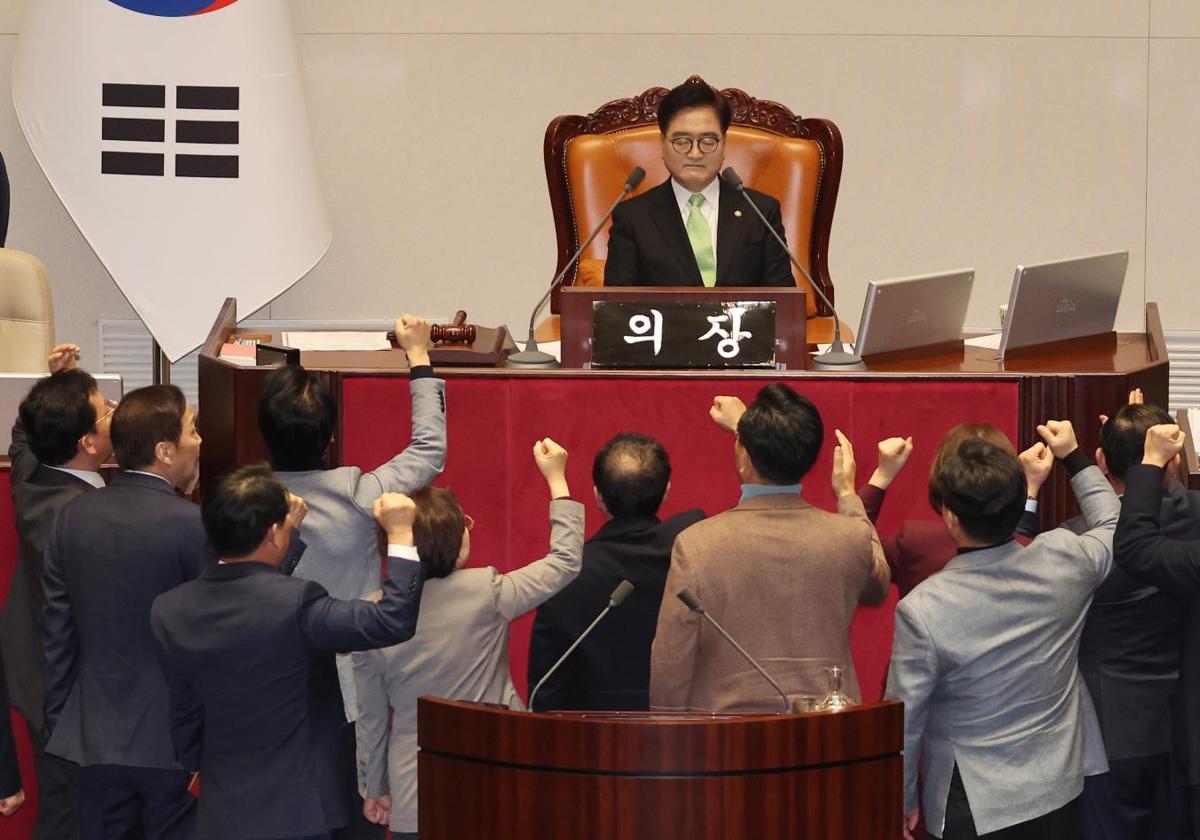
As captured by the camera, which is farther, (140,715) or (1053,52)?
(1053,52)

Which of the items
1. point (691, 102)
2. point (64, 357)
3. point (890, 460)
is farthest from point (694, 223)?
point (64, 357)

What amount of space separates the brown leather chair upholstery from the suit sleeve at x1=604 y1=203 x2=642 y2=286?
2.56 ft

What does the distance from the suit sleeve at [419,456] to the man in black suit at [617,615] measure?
41 centimetres

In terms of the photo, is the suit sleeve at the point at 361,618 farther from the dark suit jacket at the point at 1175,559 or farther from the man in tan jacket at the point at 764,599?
the dark suit jacket at the point at 1175,559

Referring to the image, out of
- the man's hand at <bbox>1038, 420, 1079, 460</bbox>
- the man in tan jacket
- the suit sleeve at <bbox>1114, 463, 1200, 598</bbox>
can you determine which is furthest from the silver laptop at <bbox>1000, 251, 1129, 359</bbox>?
the man in tan jacket

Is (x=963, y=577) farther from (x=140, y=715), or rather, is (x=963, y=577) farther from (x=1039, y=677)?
(x=140, y=715)

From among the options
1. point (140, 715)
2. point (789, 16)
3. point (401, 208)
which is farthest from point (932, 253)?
point (140, 715)

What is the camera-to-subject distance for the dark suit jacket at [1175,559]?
10.6 feet

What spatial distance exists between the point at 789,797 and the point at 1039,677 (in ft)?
2.32

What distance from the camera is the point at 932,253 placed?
716 centimetres

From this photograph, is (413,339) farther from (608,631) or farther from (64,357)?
(64,357)

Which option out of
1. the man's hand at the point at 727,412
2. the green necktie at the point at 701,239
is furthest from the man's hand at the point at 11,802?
the green necktie at the point at 701,239

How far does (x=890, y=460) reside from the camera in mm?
3689

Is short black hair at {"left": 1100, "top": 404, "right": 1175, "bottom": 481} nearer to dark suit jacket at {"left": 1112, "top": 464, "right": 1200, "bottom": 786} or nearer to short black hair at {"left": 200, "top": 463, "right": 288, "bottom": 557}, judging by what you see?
dark suit jacket at {"left": 1112, "top": 464, "right": 1200, "bottom": 786}
